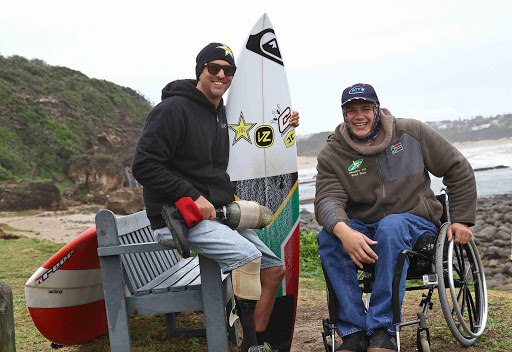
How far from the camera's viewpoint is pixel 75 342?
3820 millimetres

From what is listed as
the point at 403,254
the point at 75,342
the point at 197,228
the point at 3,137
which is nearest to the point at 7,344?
the point at 197,228

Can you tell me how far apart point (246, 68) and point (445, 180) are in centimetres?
227

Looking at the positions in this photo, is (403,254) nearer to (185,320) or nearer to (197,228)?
(197,228)

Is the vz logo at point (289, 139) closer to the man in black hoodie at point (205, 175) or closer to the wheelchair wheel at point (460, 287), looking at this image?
the man in black hoodie at point (205, 175)

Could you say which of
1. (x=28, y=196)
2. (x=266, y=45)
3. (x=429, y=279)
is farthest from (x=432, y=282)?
→ (x=28, y=196)

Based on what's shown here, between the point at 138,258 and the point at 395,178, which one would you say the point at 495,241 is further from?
the point at 138,258

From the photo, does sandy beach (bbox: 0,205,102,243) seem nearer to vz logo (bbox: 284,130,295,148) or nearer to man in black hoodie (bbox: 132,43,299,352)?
vz logo (bbox: 284,130,295,148)

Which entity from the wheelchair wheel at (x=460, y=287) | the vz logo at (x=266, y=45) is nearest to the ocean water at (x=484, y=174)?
the vz logo at (x=266, y=45)

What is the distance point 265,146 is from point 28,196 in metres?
18.7

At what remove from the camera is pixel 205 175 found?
3088 mm

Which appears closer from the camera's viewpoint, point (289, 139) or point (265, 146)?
point (265, 146)

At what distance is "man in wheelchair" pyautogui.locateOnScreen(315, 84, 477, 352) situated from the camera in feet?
9.93

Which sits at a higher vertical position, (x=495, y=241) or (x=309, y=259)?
(x=309, y=259)

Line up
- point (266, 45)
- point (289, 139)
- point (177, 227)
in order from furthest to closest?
point (266, 45) → point (289, 139) → point (177, 227)
